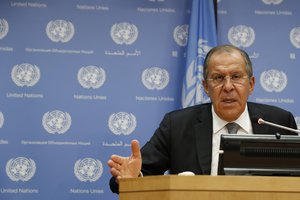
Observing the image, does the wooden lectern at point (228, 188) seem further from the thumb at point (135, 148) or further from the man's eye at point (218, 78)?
the man's eye at point (218, 78)

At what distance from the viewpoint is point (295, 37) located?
5.26 m

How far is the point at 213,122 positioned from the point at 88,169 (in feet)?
5.46

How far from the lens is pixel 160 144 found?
358cm

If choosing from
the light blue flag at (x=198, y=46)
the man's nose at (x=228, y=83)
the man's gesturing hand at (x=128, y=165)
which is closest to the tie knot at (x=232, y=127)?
the man's nose at (x=228, y=83)

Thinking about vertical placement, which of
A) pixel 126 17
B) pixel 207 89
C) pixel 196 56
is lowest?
pixel 207 89

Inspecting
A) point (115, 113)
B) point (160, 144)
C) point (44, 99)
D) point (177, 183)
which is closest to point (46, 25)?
point (44, 99)

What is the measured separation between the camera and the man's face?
3.47 m

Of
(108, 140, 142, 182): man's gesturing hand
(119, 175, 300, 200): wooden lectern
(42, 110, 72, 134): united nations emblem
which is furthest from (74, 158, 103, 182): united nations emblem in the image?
(119, 175, 300, 200): wooden lectern

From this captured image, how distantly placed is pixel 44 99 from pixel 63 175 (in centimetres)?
70

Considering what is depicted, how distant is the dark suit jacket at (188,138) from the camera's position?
343 centimetres

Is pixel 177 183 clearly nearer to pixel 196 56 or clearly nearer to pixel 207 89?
pixel 207 89

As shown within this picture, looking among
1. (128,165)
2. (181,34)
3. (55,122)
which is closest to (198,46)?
(181,34)

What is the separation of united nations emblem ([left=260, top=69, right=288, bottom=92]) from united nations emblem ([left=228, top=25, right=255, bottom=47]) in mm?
333

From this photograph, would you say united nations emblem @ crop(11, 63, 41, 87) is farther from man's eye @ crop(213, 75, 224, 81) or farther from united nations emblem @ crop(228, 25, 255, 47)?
man's eye @ crop(213, 75, 224, 81)
